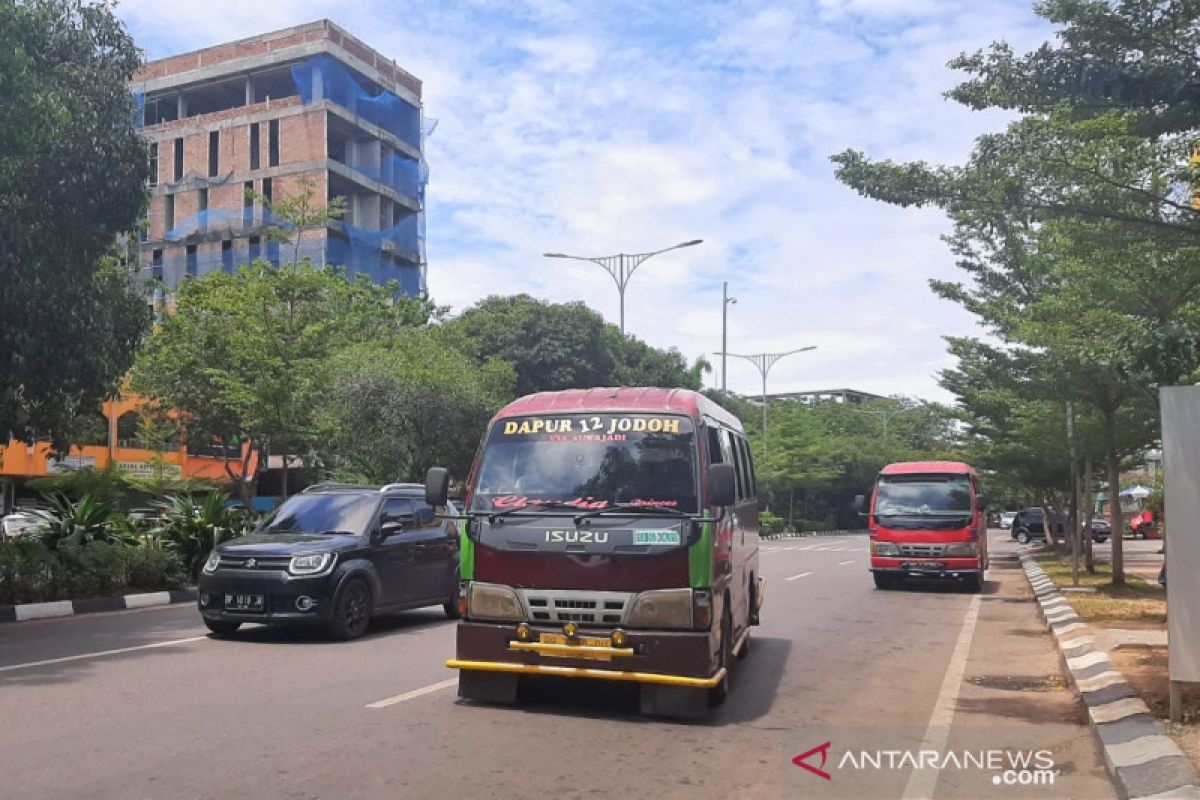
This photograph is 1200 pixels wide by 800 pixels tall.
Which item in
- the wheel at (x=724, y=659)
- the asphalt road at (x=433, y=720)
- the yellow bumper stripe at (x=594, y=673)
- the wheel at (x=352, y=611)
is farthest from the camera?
the wheel at (x=352, y=611)

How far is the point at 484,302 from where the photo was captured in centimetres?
5356

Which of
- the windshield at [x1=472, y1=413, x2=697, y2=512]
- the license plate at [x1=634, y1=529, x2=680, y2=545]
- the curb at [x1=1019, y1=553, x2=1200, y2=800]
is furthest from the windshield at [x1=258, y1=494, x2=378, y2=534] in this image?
the curb at [x1=1019, y1=553, x2=1200, y2=800]

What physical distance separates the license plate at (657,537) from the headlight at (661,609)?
1.10 feet

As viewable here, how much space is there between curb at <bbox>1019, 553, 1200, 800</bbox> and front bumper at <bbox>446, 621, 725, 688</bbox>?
260cm

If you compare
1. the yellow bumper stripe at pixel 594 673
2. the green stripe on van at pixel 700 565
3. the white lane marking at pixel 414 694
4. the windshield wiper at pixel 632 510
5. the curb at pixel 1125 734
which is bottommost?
the curb at pixel 1125 734

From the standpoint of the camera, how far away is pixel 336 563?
37.5 ft

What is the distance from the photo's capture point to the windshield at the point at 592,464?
315 inches

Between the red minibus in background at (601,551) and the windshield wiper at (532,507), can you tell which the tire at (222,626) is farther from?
the windshield wiper at (532,507)

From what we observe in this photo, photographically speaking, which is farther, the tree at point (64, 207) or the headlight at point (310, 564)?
the tree at point (64, 207)

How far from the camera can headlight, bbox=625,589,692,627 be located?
749 cm

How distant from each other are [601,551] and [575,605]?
438mm

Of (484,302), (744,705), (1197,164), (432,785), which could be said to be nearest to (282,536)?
(744,705)

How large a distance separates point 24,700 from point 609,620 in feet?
14.7

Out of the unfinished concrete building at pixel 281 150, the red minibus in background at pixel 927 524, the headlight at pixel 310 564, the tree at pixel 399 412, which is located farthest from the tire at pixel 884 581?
the unfinished concrete building at pixel 281 150
